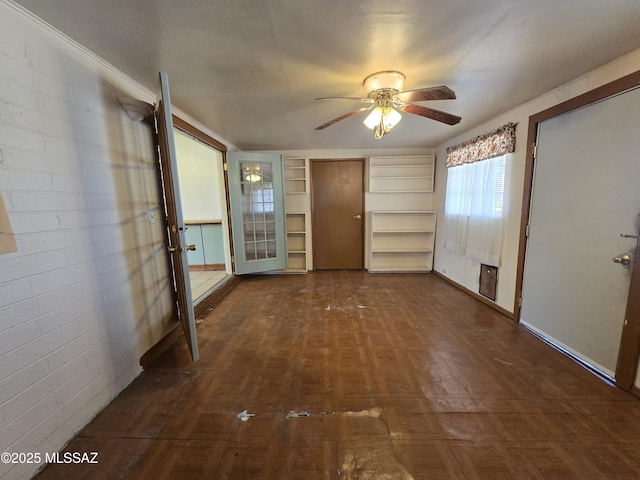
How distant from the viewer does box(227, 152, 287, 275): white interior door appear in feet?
12.3

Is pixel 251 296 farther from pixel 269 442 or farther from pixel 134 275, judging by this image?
pixel 269 442

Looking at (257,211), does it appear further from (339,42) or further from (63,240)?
(339,42)

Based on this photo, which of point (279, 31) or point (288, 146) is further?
point (288, 146)

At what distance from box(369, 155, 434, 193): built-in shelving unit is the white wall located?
0.29m

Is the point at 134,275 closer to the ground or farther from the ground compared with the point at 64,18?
closer to the ground

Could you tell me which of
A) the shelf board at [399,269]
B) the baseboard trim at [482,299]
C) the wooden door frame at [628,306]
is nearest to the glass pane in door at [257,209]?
the shelf board at [399,269]

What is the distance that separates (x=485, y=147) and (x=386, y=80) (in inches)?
71.6

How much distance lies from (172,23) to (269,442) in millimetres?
2215

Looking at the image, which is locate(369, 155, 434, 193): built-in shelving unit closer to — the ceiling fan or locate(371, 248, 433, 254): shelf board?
locate(371, 248, 433, 254): shelf board

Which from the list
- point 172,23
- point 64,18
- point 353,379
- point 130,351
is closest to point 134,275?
point 130,351

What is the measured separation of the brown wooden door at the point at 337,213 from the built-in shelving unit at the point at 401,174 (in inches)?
10.9

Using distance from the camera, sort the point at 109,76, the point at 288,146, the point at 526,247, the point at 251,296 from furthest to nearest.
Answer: the point at 288,146 → the point at 251,296 → the point at 526,247 → the point at 109,76

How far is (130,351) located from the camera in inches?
69.3

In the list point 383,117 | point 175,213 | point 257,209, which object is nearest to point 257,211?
point 257,209
